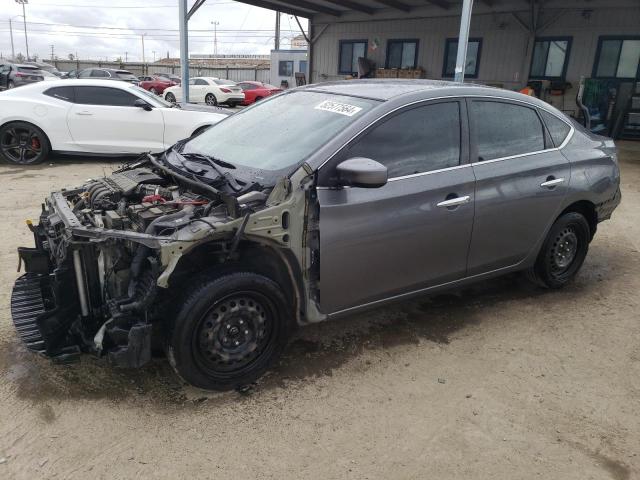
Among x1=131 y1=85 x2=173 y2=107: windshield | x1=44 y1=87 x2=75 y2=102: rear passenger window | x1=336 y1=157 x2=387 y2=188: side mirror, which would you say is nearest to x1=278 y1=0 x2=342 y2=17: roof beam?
x1=131 y1=85 x2=173 y2=107: windshield

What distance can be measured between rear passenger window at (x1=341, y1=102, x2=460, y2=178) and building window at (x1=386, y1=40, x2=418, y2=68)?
16373mm

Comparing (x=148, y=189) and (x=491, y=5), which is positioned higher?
(x=491, y=5)

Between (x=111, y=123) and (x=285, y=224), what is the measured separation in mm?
7089

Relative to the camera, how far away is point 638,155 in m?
12.8

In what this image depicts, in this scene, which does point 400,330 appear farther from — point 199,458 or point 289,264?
point 199,458

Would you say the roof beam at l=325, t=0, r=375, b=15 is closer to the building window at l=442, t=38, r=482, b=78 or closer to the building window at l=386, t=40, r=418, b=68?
the building window at l=386, t=40, r=418, b=68

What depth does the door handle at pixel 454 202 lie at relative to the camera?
3.30 meters

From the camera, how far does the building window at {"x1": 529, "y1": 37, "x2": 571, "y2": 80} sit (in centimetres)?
1574

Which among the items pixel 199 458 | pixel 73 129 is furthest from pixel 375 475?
pixel 73 129

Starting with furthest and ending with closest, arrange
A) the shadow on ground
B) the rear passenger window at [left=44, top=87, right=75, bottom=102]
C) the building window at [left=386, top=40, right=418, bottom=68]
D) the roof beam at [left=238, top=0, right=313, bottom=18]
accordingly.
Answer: the building window at [left=386, top=40, right=418, bottom=68], the roof beam at [left=238, top=0, right=313, bottom=18], the rear passenger window at [left=44, top=87, right=75, bottom=102], the shadow on ground

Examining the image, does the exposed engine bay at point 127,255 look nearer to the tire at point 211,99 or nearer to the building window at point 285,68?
the tire at point 211,99

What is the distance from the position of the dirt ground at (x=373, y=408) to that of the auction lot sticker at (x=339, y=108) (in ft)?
4.98

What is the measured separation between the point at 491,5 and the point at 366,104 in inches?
604

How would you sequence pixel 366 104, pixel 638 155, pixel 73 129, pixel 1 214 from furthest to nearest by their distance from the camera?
pixel 638 155, pixel 73 129, pixel 1 214, pixel 366 104
